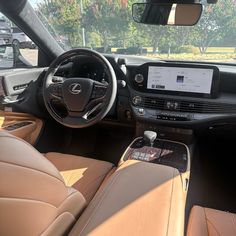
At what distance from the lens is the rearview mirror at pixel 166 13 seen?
77.3 inches

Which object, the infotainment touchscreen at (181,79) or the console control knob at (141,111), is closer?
the infotainment touchscreen at (181,79)

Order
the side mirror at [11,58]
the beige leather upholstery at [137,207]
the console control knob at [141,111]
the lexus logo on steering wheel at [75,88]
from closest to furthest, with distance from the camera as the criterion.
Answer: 1. the beige leather upholstery at [137,207]
2. the lexus logo on steering wheel at [75,88]
3. the console control knob at [141,111]
4. the side mirror at [11,58]

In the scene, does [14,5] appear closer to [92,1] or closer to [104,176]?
[92,1]

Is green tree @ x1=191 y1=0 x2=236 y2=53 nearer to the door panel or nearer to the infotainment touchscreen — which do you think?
the infotainment touchscreen

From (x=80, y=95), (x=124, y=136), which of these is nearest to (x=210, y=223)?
(x=80, y=95)

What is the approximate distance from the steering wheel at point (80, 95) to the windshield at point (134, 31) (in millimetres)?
232

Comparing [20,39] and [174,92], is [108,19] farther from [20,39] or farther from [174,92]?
[20,39]

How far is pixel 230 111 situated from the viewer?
88.7 inches

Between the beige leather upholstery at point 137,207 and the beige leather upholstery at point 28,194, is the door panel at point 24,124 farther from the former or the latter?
the beige leather upholstery at point 28,194

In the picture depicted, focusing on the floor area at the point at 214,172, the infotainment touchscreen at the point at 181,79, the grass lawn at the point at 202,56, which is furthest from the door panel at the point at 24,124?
the floor area at the point at 214,172

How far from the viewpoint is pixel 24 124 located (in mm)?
2699

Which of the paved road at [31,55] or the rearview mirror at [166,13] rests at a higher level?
the rearview mirror at [166,13]

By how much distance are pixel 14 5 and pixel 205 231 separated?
2.08 metres

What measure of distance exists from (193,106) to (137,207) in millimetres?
1381
